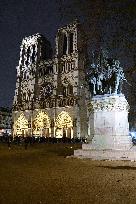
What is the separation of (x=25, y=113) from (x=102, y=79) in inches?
2197

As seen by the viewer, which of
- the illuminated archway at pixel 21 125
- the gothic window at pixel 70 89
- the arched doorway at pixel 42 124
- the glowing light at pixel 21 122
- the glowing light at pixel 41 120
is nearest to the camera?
the gothic window at pixel 70 89

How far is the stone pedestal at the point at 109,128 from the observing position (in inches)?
483

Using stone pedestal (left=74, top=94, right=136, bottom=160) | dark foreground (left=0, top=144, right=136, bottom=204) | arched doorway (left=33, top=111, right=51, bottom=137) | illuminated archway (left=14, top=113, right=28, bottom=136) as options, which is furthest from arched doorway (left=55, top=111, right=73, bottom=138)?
dark foreground (left=0, top=144, right=136, bottom=204)

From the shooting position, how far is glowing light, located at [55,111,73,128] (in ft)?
196

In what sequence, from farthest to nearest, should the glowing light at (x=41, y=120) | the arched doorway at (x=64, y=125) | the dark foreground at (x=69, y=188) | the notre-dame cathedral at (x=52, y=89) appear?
1. the glowing light at (x=41, y=120)
2. the notre-dame cathedral at (x=52, y=89)
3. the arched doorway at (x=64, y=125)
4. the dark foreground at (x=69, y=188)

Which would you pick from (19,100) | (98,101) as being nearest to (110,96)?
(98,101)

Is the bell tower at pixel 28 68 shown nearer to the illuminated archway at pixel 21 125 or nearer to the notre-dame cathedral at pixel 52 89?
the notre-dame cathedral at pixel 52 89

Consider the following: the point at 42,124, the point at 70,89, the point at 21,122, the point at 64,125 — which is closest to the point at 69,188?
the point at 64,125

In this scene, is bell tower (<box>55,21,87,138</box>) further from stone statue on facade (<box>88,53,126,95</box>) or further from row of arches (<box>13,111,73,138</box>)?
stone statue on facade (<box>88,53,126,95</box>)

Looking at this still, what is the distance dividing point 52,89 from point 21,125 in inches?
492

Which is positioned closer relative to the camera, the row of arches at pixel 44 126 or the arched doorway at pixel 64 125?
the arched doorway at pixel 64 125

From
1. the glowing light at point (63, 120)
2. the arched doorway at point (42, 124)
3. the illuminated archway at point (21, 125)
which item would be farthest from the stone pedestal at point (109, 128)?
the illuminated archway at point (21, 125)

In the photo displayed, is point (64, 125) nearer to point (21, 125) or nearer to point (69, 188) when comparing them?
point (21, 125)

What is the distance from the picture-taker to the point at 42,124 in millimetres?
63781
